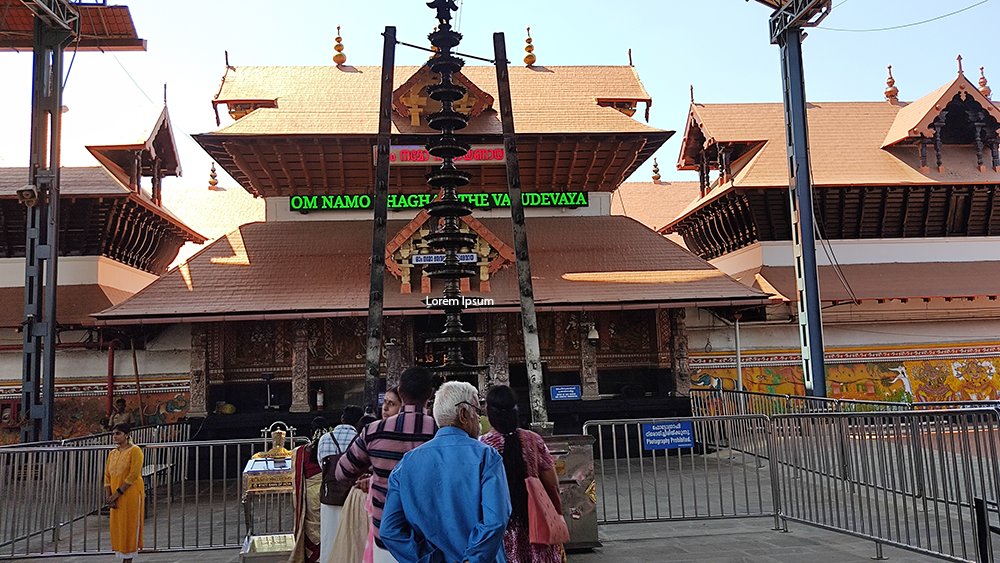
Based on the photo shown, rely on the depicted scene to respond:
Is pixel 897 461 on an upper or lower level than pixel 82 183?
lower

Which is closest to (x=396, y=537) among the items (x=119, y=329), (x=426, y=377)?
(x=426, y=377)

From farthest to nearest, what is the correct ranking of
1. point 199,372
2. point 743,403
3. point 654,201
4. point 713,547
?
point 654,201, point 743,403, point 199,372, point 713,547

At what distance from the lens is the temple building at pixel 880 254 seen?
1702 centimetres

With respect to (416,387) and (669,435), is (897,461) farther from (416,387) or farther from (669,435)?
(416,387)

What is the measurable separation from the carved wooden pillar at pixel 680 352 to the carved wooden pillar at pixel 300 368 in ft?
24.2

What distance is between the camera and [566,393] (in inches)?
583

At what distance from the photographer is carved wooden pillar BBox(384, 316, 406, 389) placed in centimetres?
1452

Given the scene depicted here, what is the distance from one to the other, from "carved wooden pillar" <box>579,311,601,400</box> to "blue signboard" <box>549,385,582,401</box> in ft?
0.98

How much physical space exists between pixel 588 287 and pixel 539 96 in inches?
221

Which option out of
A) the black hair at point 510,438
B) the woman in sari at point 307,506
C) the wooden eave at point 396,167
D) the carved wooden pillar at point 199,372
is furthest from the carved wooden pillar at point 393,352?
the black hair at point 510,438

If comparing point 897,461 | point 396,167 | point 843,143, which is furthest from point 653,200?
point 897,461

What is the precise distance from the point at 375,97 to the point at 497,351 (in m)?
6.68

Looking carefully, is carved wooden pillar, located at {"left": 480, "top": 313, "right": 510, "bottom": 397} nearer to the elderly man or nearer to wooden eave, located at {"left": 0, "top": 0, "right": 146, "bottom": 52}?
wooden eave, located at {"left": 0, "top": 0, "right": 146, "bottom": 52}

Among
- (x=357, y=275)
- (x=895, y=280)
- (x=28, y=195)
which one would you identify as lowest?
(x=895, y=280)
